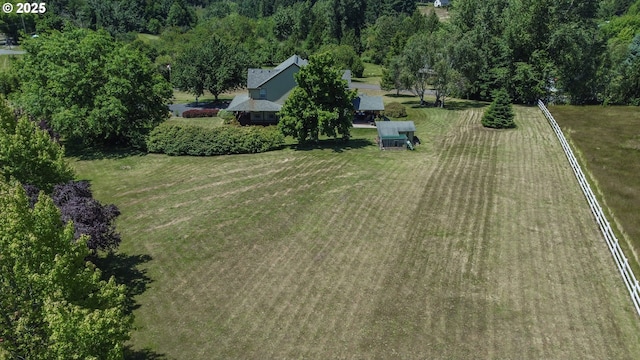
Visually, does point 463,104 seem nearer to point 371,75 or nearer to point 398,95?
point 398,95

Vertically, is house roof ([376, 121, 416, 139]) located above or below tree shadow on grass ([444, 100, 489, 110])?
below

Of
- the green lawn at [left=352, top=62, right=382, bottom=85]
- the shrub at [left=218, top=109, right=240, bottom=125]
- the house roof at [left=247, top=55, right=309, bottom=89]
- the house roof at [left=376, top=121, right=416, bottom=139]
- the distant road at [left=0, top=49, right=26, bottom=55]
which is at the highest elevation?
the distant road at [left=0, top=49, right=26, bottom=55]

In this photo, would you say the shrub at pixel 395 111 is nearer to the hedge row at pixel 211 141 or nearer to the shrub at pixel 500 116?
the shrub at pixel 500 116

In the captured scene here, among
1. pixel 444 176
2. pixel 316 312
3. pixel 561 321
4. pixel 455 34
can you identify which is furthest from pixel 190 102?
pixel 561 321

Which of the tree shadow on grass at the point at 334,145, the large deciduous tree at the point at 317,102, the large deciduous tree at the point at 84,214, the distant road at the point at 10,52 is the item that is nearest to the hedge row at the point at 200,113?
the tree shadow on grass at the point at 334,145

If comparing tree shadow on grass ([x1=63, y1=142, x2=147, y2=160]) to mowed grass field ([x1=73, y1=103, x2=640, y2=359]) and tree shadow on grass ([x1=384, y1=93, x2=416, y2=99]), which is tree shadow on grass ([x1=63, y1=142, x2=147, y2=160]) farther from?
tree shadow on grass ([x1=384, y1=93, x2=416, y2=99])

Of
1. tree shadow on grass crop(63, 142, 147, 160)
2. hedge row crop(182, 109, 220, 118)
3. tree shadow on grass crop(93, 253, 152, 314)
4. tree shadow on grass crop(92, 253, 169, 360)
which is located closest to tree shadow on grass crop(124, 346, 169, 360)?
tree shadow on grass crop(92, 253, 169, 360)

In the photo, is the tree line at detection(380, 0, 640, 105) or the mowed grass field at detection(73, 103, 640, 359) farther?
the tree line at detection(380, 0, 640, 105)

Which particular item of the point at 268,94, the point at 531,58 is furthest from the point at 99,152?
the point at 531,58
